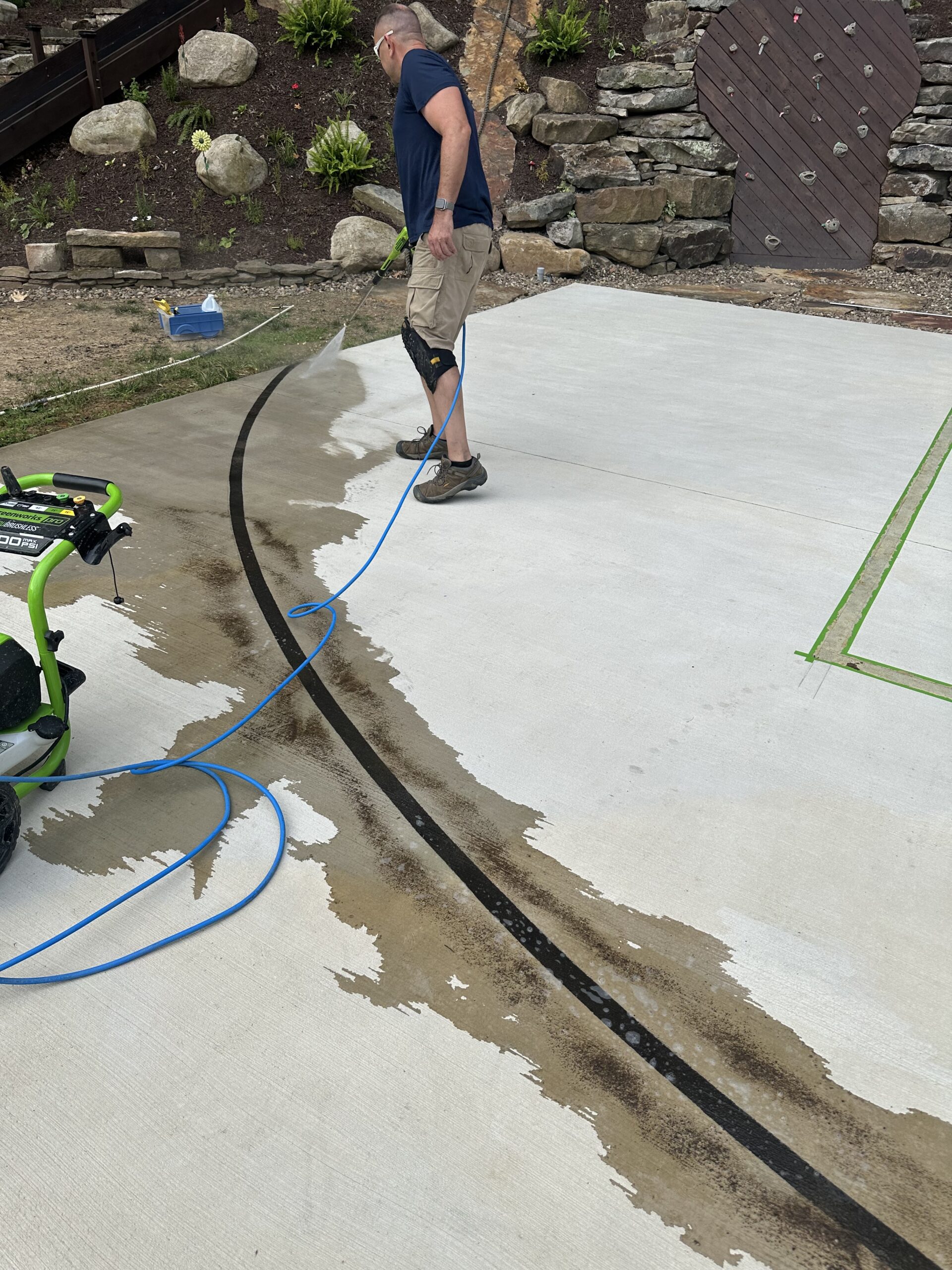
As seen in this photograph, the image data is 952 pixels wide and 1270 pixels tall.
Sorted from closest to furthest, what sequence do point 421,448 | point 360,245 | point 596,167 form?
point 421,448, point 360,245, point 596,167

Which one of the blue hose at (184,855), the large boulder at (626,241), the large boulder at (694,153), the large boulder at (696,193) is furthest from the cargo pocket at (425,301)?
the large boulder at (694,153)

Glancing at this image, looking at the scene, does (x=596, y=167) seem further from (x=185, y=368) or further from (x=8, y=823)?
(x=8, y=823)

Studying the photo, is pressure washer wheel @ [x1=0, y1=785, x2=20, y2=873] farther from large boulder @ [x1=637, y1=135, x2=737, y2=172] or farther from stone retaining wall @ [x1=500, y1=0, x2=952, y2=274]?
large boulder @ [x1=637, y1=135, x2=737, y2=172]

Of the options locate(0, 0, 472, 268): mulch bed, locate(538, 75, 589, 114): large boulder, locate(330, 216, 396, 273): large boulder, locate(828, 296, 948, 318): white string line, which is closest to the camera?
locate(828, 296, 948, 318): white string line

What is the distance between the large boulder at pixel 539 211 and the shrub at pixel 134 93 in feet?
11.3

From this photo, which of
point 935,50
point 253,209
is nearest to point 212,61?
point 253,209

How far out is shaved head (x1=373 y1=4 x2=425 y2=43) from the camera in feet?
10.2

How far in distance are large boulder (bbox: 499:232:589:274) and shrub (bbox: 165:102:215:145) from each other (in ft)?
9.52

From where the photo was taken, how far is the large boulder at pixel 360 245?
7.31m

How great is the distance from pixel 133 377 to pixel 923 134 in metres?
6.91

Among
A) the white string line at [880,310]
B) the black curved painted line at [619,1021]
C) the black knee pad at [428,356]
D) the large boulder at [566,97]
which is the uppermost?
the large boulder at [566,97]

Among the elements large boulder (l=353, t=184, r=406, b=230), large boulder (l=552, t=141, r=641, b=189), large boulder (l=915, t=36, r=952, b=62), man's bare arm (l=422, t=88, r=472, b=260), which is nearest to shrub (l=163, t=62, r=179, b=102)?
large boulder (l=353, t=184, r=406, b=230)

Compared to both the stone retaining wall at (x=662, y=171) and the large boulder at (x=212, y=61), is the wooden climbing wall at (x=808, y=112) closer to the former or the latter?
the stone retaining wall at (x=662, y=171)

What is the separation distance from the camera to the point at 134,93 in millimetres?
8211
